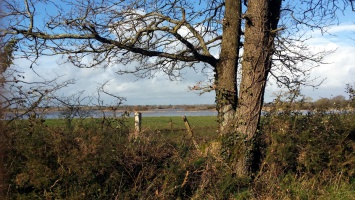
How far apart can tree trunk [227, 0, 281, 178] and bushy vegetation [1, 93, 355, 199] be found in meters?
0.41

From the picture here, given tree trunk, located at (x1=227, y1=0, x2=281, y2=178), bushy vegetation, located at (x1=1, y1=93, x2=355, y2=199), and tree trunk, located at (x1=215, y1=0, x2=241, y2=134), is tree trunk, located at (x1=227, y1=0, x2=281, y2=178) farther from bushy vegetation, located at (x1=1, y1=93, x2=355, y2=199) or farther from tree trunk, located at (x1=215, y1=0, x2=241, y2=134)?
bushy vegetation, located at (x1=1, y1=93, x2=355, y2=199)

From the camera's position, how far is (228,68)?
36.3ft

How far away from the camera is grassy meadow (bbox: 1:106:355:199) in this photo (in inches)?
289

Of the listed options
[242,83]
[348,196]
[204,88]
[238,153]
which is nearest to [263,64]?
[242,83]

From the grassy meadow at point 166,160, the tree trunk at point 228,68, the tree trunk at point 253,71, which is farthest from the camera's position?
the tree trunk at point 228,68

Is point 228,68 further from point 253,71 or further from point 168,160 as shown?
point 168,160

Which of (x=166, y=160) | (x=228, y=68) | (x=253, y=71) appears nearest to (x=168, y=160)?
(x=166, y=160)

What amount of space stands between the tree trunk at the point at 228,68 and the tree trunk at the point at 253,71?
0.27 m

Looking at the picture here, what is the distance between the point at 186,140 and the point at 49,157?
9.74ft

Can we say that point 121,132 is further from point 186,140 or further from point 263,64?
point 263,64

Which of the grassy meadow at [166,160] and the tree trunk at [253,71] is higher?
the tree trunk at [253,71]

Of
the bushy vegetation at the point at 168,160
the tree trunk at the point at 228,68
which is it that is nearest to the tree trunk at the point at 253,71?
the tree trunk at the point at 228,68

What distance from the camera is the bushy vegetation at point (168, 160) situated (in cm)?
734

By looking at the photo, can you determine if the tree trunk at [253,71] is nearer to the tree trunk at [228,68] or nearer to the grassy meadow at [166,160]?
the tree trunk at [228,68]
